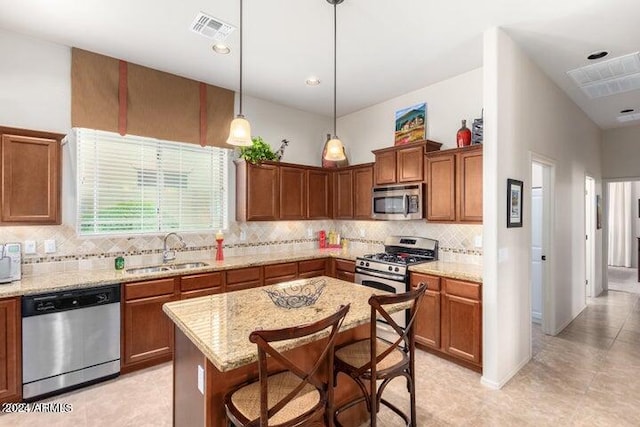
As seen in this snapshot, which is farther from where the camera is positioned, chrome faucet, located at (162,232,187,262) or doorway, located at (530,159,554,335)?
doorway, located at (530,159,554,335)

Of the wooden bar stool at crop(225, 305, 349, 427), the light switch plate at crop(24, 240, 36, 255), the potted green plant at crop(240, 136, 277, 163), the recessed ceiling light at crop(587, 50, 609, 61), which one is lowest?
the wooden bar stool at crop(225, 305, 349, 427)

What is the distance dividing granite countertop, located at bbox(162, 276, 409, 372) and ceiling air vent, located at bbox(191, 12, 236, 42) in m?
2.30

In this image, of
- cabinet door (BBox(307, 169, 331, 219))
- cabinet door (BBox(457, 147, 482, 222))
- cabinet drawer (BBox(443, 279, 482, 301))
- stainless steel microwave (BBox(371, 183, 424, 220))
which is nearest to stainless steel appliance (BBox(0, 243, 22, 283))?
cabinet door (BBox(307, 169, 331, 219))

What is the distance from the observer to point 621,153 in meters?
5.83

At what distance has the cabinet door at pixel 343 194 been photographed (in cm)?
496

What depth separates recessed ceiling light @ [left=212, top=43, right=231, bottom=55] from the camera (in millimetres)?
3168

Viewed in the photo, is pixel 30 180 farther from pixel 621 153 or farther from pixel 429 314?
pixel 621 153

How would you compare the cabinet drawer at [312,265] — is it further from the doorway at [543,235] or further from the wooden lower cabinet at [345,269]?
the doorway at [543,235]

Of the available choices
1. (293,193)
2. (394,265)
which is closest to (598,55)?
(394,265)

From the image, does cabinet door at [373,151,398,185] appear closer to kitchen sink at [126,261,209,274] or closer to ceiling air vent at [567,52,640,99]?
ceiling air vent at [567,52,640,99]

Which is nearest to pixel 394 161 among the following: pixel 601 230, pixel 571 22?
pixel 571 22

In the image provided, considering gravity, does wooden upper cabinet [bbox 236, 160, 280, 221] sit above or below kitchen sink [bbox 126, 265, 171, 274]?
above

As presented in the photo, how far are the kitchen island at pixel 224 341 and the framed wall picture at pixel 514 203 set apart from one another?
164cm

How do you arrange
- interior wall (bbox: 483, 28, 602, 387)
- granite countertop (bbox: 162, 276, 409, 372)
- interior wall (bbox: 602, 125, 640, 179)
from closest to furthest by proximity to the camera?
granite countertop (bbox: 162, 276, 409, 372) < interior wall (bbox: 483, 28, 602, 387) < interior wall (bbox: 602, 125, 640, 179)
